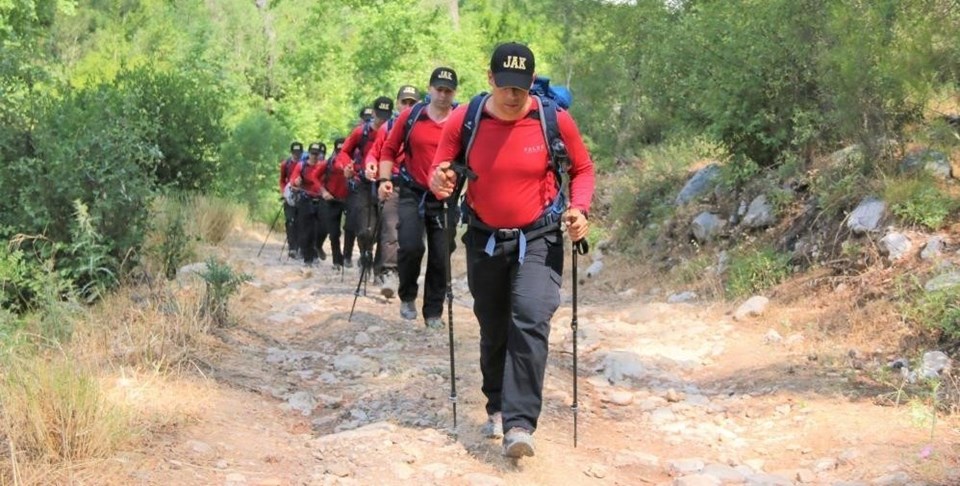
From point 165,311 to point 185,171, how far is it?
11.7 m

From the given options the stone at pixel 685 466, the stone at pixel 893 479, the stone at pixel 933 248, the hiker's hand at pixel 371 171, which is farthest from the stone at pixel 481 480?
the stone at pixel 933 248

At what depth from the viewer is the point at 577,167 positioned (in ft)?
16.1

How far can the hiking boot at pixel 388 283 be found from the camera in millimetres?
9088

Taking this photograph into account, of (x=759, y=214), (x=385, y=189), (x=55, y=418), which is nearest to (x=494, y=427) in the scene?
(x=55, y=418)

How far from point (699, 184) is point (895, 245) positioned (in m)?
4.69

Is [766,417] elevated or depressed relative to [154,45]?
depressed

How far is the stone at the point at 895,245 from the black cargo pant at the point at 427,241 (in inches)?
141

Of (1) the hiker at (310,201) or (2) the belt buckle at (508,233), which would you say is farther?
(1) the hiker at (310,201)

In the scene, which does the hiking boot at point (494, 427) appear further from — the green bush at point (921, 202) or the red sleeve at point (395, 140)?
the green bush at point (921, 202)

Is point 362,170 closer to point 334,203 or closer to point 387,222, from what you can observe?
point 387,222

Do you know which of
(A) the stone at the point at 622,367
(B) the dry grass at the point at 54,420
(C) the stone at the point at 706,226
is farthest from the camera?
(C) the stone at the point at 706,226

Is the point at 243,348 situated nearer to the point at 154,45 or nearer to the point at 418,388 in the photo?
the point at 418,388

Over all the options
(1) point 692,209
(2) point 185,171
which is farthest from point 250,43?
(1) point 692,209

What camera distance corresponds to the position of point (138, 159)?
9.02 metres
